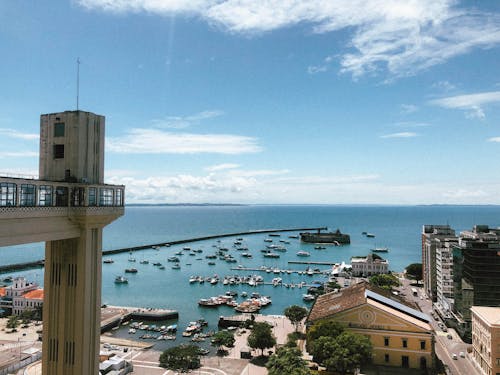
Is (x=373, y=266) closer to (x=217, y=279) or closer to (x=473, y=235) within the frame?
(x=217, y=279)

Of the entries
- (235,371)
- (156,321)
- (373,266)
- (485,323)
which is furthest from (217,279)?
(485,323)

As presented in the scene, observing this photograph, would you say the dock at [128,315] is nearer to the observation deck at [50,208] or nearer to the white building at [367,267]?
the observation deck at [50,208]

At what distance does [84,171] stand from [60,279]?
5367 mm

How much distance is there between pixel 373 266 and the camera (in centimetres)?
9681

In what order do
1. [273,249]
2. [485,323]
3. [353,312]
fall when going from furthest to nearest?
[273,249], [353,312], [485,323]

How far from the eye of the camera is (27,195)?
16.2 meters

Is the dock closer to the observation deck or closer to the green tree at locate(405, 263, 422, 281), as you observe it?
the observation deck

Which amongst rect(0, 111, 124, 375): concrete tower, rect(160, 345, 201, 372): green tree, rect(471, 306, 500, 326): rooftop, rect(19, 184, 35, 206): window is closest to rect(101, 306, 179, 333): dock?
rect(160, 345, 201, 372): green tree

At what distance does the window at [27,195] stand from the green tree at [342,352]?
28.4 m

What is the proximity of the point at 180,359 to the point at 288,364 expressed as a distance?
35.8ft

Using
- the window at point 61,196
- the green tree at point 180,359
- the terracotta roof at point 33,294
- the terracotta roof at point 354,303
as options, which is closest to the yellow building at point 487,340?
the terracotta roof at point 354,303

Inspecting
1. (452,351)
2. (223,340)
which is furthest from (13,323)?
(452,351)

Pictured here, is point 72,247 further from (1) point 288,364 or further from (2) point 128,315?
(2) point 128,315

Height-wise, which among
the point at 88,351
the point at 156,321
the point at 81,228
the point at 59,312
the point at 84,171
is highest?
the point at 84,171
